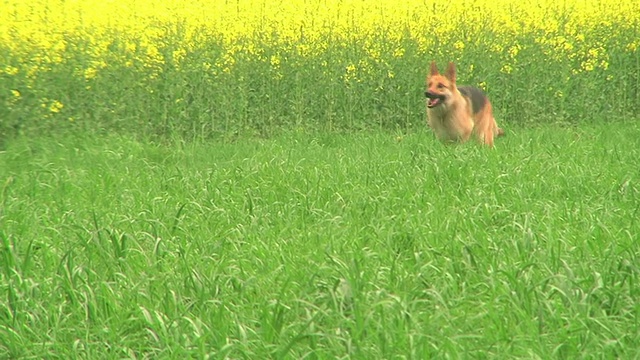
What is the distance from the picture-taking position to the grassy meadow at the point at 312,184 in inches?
138

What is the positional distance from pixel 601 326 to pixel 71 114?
6.27m

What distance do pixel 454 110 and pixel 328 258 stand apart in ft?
13.7

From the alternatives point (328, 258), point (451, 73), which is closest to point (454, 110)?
point (451, 73)

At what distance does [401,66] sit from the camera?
1002 centimetres

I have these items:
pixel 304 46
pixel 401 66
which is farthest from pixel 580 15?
pixel 304 46

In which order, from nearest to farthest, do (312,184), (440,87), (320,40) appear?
(312,184) → (440,87) → (320,40)

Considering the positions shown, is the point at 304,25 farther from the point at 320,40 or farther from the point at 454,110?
the point at 454,110

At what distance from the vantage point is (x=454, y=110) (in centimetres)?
820

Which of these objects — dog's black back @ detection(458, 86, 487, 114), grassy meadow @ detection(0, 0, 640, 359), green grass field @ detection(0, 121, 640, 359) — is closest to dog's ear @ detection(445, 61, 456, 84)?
dog's black back @ detection(458, 86, 487, 114)

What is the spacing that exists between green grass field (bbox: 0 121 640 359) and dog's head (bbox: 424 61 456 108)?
3.36 feet

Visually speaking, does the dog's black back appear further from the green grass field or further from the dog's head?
the green grass field

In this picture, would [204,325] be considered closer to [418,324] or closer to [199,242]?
[418,324]

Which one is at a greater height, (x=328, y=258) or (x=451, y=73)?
(x=451, y=73)

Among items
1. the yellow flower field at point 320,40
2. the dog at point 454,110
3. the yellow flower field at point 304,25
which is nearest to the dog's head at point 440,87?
the dog at point 454,110
